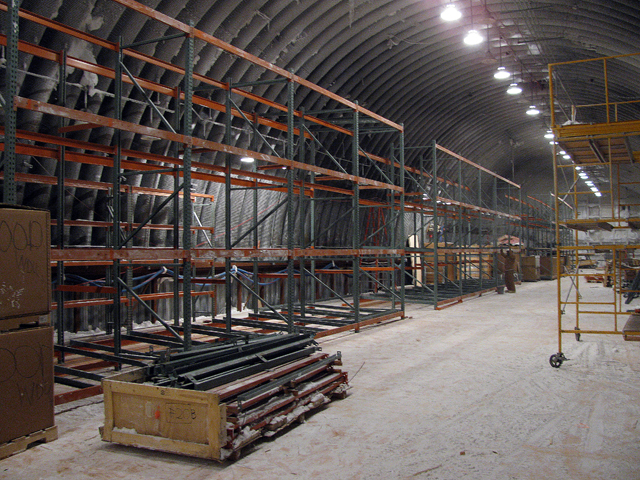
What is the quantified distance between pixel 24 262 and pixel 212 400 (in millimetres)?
2045

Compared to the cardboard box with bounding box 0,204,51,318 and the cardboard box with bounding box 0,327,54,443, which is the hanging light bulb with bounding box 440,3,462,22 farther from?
the cardboard box with bounding box 0,327,54,443

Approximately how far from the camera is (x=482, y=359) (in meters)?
8.02

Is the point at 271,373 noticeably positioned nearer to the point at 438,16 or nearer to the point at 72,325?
the point at 72,325

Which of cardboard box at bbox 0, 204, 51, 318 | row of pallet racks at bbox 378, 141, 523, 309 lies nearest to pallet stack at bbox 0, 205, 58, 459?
cardboard box at bbox 0, 204, 51, 318

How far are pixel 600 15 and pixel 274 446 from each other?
14846mm

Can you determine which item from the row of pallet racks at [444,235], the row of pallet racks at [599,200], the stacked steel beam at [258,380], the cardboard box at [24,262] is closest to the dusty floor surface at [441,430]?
the stacked steel beam at [258,380]

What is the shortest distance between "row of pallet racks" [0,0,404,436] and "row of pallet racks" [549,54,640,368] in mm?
4153

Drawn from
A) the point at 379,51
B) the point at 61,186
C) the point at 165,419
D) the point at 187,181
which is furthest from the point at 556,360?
the point at 379,51

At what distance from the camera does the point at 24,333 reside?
4344mm

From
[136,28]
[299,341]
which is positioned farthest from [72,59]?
[299,341]

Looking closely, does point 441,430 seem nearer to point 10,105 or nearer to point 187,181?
point 187,181

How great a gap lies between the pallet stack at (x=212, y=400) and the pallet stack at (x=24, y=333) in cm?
56

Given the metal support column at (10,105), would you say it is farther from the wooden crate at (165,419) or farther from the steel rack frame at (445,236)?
the steel rack frame at (445,236)

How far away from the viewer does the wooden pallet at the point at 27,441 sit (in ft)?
13.8
